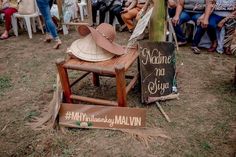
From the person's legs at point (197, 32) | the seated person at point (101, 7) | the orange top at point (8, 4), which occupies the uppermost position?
the orange top at point (8, 4)

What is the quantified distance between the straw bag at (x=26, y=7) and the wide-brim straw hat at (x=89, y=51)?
12.3 feet

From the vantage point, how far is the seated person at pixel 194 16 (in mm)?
5316

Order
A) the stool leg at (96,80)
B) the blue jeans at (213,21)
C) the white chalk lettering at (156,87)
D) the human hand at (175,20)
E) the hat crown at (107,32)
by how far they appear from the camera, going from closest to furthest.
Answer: the hat crown at (107,32) → the white chalk lettering at (156,87) → the stool leg at (96,80) → the blue jeans at (213,21) → the human hand at (175,20)

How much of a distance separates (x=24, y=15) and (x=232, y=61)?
4590mm

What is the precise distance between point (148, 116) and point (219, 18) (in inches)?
109

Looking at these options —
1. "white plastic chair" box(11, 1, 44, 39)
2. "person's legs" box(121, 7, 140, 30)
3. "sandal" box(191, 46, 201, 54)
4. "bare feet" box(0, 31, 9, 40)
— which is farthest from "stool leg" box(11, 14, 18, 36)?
"sandal" box(191, 46, 201, 54)

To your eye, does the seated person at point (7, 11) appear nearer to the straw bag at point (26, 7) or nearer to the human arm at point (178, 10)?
the straw bag at point (26, 7)

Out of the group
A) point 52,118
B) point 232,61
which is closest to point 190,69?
point 232,61

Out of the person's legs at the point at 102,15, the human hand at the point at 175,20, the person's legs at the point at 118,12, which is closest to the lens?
the human hand at the point at 175,20

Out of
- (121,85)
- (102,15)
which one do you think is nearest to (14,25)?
(102,15)

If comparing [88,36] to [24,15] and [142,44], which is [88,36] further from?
[24,15]

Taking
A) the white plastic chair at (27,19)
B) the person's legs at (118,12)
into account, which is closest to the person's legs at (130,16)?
the person's legs at (118,12)

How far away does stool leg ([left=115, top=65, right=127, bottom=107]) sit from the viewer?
308cm

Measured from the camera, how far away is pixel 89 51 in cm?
347
